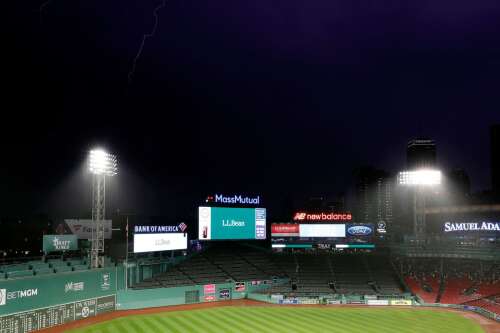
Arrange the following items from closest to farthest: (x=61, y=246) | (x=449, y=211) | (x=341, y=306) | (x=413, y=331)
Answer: (x=413, y=331) < (x=61, y=246) < (x=341, y=306) < (x=449, y=211)

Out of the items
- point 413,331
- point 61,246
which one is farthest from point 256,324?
point 61,246

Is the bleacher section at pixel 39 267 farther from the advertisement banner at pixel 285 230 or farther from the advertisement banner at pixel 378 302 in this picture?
the advertisement banner at pixel 378 302

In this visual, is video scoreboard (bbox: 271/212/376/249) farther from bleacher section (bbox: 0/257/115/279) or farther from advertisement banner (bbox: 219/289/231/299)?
bleacher section (bbox: 0/257/115/279)

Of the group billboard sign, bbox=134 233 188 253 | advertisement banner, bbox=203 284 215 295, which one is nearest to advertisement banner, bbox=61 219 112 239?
billboard sign, bbox=134 233 188 253

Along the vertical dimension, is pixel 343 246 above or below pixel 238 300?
above

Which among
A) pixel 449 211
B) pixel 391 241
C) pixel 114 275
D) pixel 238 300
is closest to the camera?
pixel 114 275

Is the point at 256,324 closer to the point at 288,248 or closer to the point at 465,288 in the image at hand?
the point at 288,248
